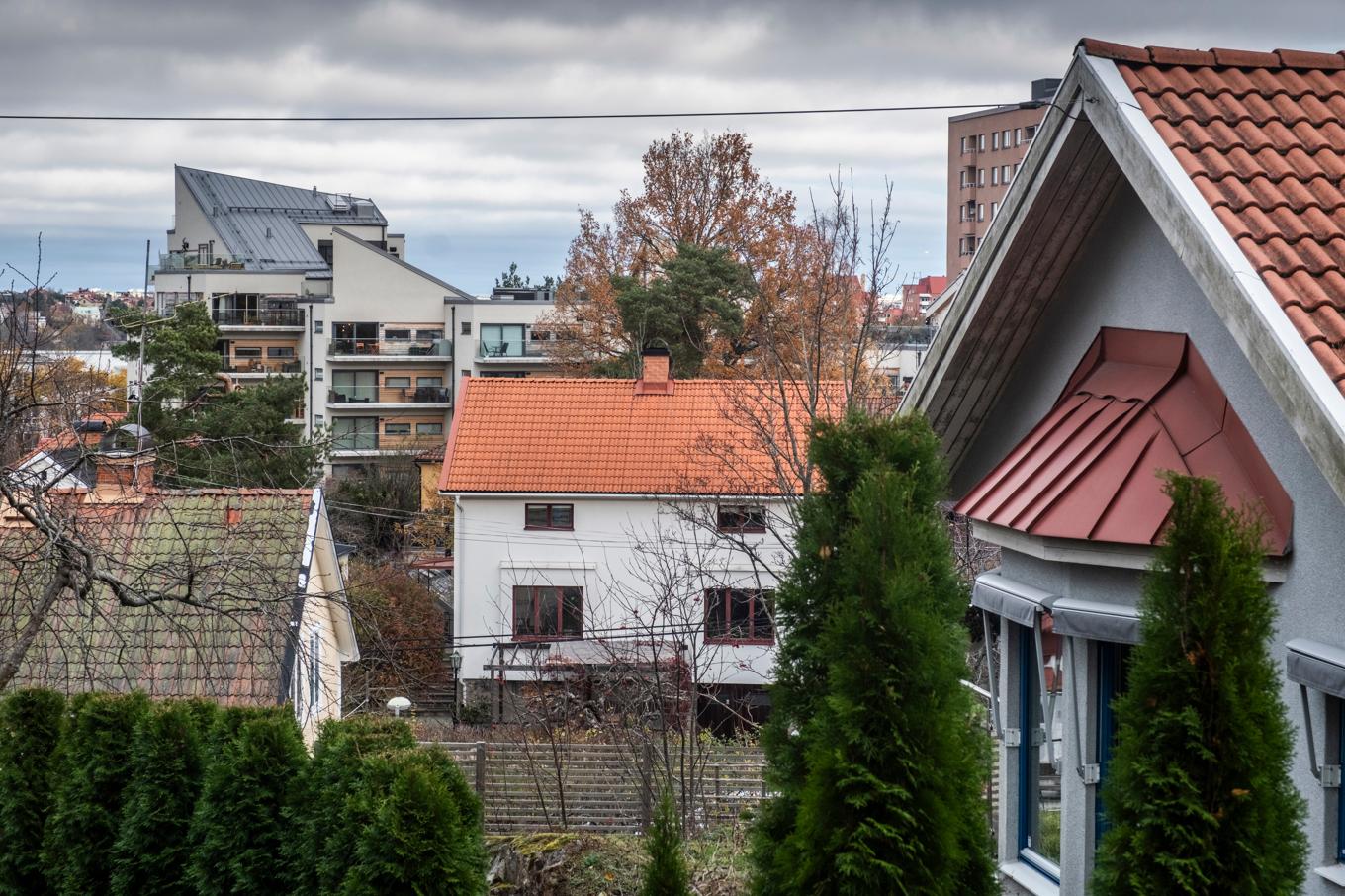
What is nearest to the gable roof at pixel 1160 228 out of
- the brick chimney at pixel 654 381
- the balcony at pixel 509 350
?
the brick chimney at pixel 654 381

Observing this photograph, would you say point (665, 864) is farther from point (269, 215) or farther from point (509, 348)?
point (269, 215)

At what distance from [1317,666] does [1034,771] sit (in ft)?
8.56

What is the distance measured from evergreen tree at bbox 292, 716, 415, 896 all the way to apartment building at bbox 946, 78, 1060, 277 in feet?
281

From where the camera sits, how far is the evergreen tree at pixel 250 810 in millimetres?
9648

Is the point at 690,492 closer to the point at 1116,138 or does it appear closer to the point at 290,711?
the point at 290,711

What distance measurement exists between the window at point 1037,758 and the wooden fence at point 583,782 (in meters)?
10.2

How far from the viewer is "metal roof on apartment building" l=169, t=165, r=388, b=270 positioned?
75.8 m

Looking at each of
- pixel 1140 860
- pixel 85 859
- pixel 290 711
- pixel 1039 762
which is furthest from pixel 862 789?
pixel 85 859

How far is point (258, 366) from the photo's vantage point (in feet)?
215

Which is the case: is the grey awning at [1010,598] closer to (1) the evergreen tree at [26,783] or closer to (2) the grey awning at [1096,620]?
(2) the grey awning at [1096,620]

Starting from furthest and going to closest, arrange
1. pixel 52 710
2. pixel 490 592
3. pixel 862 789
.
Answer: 1. pixel 490 592
2. pixel 52 710
3. pixel 862 789

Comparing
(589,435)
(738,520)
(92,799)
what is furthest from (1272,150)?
(589,435)

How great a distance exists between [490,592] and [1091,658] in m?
24.9

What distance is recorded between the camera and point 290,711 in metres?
10.0
